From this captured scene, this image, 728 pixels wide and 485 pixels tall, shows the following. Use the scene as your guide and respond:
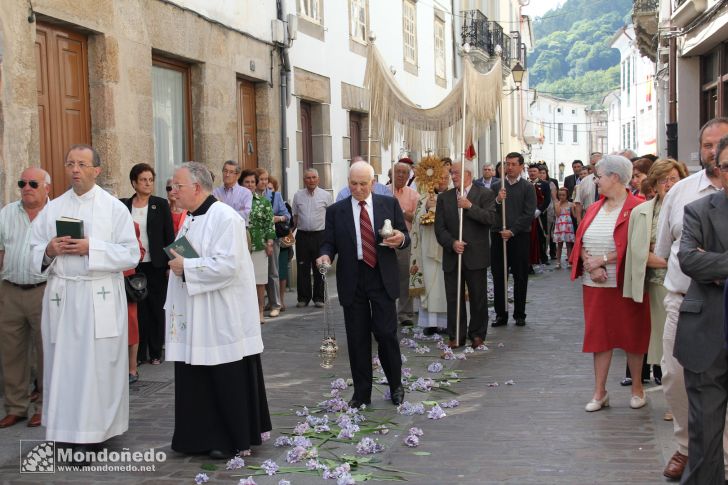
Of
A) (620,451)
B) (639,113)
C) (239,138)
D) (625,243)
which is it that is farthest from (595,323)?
(639,113)

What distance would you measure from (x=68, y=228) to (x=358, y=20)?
45.8ft

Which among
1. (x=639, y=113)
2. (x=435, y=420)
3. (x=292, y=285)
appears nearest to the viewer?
(x=435, y=420)

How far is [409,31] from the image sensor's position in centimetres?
2308

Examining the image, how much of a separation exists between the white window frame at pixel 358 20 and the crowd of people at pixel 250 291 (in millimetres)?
9485

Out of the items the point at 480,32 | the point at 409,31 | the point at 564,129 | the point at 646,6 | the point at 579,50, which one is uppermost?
the point at 579,50

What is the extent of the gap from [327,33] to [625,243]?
1142 centimetres

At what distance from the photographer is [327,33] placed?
17250 mm

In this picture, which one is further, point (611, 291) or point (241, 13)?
point (241, 13)

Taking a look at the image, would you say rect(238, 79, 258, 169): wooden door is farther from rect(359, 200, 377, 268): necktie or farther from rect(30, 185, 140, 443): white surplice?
rect(30, 185, 140, 443): white surplice

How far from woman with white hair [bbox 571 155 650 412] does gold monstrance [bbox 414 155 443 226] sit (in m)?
3.52

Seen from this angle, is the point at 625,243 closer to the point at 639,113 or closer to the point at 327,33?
the point at 327,33

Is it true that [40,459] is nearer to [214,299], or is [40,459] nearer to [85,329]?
[85,329]

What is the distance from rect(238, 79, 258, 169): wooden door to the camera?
46.6ft

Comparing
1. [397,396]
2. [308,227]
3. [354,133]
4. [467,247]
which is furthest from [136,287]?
[354,133]
